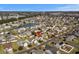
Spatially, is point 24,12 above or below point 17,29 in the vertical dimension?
above

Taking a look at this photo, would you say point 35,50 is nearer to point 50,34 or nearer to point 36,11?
point 50,34

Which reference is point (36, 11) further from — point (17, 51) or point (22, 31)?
point (17, 51)
